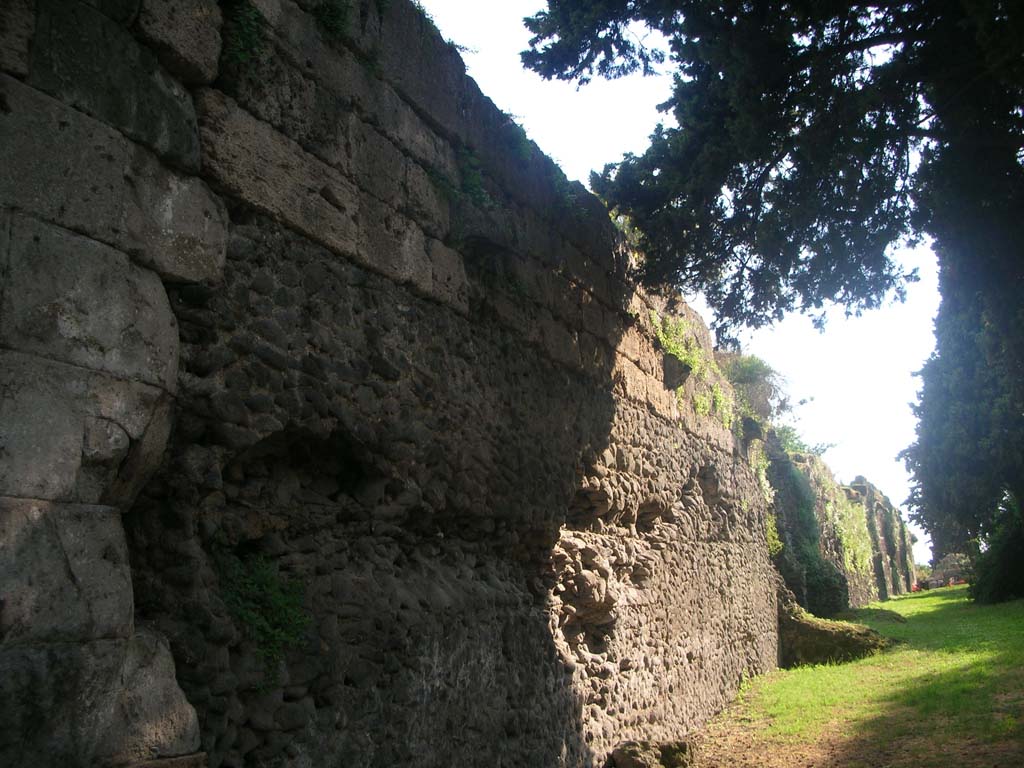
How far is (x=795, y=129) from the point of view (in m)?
6.98

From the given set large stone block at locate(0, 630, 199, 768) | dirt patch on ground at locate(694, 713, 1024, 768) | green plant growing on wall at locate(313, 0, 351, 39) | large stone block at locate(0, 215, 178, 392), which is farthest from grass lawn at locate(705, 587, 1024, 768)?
green plant growing on wall at locate(313, 0, 351, 39)

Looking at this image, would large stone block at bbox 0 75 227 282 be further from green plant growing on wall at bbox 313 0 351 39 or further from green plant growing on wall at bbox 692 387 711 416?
green plant growing on wall at bbox 692 387 711 416

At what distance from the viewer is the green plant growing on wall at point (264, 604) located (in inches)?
139

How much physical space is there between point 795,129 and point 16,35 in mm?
5626

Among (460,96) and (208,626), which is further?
(460,96)

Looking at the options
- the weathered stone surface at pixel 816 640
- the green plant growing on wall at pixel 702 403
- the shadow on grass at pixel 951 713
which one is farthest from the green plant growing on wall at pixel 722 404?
the shadow on grass at pixel 951 713

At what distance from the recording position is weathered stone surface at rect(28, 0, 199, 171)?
302 centimetres

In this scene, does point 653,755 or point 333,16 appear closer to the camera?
point 333,16

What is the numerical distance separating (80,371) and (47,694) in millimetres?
987

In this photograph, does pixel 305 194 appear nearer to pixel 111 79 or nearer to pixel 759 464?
pixel 111 79

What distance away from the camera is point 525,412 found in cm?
589

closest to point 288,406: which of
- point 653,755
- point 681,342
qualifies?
point 653,755

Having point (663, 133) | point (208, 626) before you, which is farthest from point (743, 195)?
point (208, 626)

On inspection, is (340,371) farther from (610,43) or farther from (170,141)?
(610,43)
